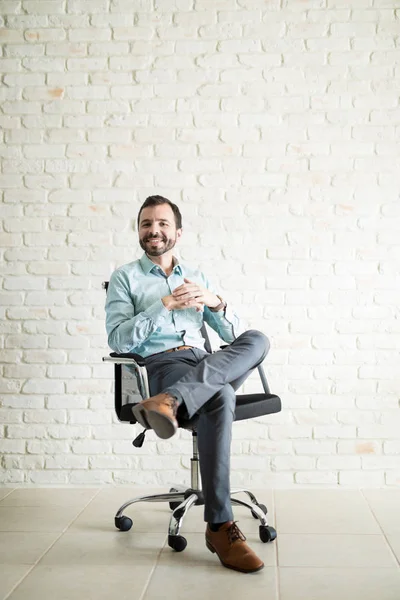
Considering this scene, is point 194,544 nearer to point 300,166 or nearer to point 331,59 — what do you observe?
point 300,166

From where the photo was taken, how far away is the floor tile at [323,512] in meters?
2.96

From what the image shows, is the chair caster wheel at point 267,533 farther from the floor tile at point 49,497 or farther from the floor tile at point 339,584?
the floor tile at point 49,497

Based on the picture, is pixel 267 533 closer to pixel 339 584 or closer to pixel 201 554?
pixel 201 554

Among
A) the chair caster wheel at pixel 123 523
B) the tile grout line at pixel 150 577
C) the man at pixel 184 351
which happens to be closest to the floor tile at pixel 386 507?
the man at pixel 184 351

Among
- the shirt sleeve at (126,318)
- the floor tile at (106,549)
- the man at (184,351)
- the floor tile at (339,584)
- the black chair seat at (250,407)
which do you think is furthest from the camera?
the shirt sleeve at (126,318)

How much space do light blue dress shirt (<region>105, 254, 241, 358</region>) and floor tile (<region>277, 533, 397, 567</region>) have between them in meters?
0.93

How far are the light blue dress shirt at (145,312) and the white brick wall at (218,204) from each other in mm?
448

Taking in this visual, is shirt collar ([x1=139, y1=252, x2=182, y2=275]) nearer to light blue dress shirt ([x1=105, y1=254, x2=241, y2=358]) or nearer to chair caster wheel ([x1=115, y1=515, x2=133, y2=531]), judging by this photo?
light blue dress shirt ([x1=105, y1=254, x2=241, y2=358])

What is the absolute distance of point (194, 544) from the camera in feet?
9.18

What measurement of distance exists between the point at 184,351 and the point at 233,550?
2.99 ft

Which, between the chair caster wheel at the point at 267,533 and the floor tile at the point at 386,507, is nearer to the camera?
the chair caster wheel at the point at 267,533

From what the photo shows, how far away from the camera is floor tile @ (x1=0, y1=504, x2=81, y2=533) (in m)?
3.02

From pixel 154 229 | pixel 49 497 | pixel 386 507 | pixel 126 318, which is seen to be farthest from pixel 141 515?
pixel 154 229

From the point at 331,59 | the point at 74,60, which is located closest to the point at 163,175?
the point at 74,60
